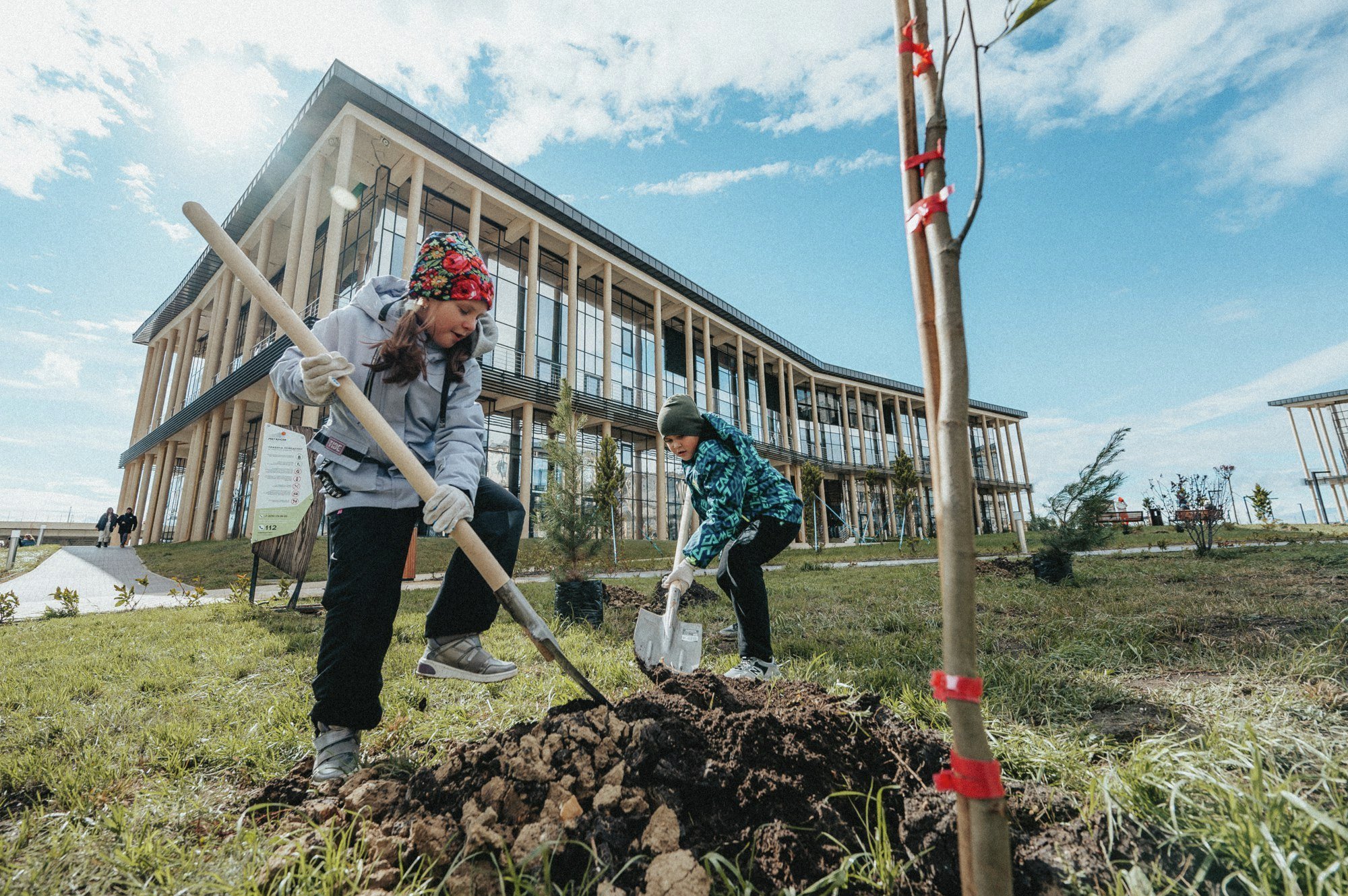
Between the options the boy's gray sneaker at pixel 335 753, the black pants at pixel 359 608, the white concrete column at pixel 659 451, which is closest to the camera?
the boy's gray sneaker at pixel 335 753

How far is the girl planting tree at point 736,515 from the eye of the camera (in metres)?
2.96

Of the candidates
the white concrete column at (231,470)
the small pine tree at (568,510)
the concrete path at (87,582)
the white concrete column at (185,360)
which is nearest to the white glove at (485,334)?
the small pine tree at (568,510)

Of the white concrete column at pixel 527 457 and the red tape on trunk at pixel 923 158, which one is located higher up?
the white concrete column at pixel 527 457

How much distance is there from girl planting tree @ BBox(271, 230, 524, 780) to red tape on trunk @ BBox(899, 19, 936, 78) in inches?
63.9

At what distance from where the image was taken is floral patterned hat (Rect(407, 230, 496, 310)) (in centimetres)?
219

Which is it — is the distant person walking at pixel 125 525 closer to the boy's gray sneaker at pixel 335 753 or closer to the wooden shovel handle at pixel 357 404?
the wooden shovel handle at pixel 357 404

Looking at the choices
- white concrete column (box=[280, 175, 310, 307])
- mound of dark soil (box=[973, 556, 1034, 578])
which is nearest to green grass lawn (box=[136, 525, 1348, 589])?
mound of dark soil (box=[973, 556, 1034, 578])

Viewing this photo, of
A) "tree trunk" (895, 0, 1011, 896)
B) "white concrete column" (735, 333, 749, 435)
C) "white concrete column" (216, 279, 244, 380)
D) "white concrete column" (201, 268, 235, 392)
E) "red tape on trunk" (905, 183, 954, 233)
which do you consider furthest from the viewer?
"white concrete column" (735, 333, 749, 435)

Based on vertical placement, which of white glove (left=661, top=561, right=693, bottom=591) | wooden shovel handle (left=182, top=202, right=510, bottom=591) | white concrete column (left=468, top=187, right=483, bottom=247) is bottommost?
white glove (left=661, top=561, right=693, bottom=591)

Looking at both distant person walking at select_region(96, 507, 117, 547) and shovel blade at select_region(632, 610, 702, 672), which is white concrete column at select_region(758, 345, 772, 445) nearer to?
shovel blade at select_region(632, 610, 702, 672)

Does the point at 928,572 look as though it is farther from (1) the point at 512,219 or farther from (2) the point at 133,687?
(1) the point at 512,219

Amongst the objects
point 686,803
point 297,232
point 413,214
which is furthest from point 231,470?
point 686,803

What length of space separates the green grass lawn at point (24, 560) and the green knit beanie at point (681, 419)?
1526cm

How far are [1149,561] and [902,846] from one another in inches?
432
